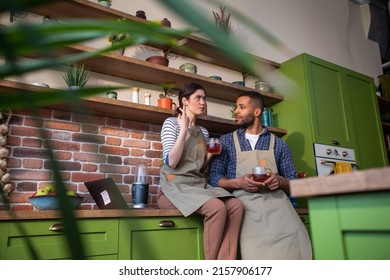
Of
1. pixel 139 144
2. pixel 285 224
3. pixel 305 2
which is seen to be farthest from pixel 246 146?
pixel 305 2

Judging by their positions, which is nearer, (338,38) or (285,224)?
(285,224)

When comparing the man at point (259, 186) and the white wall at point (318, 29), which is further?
the white wall at point (318, 29)

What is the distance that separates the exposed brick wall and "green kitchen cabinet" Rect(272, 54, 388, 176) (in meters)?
1.27

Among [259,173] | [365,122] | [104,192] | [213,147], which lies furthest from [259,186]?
[365,122]

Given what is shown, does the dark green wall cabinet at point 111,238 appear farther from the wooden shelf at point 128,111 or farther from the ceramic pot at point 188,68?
the ceramic pot at point 188,68

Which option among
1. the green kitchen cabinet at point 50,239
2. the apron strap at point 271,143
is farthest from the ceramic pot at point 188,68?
the green kitchen cabinet at point 50,239

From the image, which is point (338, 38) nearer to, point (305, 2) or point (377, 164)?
point (305, 2)

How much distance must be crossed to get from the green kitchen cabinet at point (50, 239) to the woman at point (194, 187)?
43 cm

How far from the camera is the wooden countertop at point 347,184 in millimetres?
520

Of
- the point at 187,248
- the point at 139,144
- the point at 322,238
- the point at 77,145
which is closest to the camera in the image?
the point at 322,238

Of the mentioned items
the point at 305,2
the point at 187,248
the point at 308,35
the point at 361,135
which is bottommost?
the point at 187,248

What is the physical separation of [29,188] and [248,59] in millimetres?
2250

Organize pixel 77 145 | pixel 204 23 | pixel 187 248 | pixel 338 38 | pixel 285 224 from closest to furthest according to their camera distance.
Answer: pixel 204 23
pixel 187 248
pixel 285 224
pixel 77 145
pixel 338 38

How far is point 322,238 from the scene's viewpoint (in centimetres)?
62
